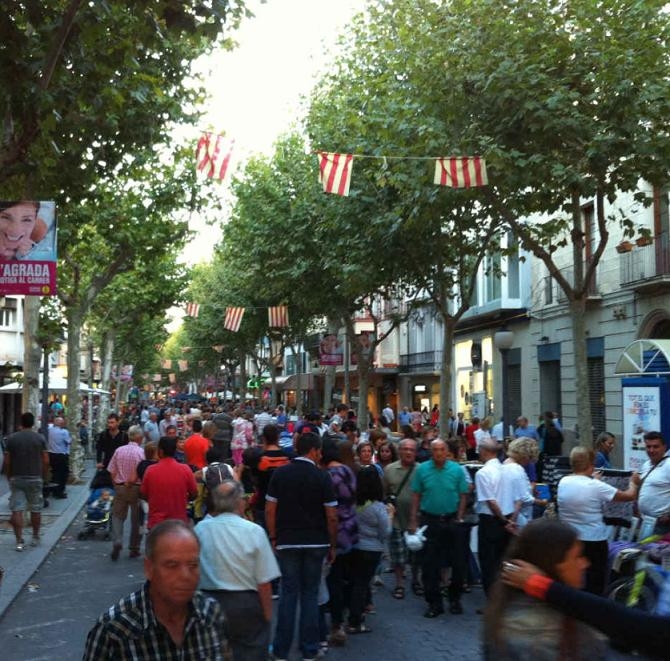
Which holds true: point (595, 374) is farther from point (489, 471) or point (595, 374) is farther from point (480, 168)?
point (489, 471)

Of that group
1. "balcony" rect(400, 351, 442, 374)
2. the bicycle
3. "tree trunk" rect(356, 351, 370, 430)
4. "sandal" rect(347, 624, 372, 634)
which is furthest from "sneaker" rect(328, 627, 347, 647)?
"balcony" rect(400, 351, 442, 374)

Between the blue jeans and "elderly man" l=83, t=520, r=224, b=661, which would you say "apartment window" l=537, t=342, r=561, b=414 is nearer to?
the blue jeans

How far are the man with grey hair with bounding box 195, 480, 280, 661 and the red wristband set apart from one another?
271 cm

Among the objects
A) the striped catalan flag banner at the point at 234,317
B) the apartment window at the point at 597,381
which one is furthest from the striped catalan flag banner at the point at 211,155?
the striped catalan flag banner at the point at 234,317

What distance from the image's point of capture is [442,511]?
9508mm

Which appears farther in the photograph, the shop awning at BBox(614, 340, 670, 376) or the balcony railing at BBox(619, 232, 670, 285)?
the balcony railing at BBox(619, 232, 670, 285)

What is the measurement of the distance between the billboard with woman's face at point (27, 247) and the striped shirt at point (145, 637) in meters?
9.37

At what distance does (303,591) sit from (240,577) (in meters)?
2.28

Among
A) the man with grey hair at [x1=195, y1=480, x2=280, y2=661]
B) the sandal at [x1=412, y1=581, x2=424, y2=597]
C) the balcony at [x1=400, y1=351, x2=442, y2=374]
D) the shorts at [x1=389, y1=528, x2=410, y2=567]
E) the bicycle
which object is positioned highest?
the balcony at [x1=400, y1=351, x2=442, y2=374]

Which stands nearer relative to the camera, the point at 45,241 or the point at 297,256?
the point at 45,241

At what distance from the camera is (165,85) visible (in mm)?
14695

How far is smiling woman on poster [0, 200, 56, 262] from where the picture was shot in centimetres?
1176

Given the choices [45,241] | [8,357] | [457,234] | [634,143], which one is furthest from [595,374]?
[8,357]

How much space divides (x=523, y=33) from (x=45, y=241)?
8458 millimetres
